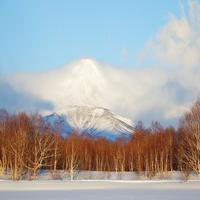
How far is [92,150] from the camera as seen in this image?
101 m

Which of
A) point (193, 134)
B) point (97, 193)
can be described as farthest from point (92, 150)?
point (97, 193)

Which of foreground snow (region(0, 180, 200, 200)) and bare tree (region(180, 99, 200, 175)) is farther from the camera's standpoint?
bare tree (region(180, 99, 200, 175))

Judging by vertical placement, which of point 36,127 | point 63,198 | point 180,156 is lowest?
point 63,198

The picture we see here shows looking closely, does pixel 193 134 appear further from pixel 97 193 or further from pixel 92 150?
pixel 92 150

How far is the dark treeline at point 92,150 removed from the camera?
6619 cm

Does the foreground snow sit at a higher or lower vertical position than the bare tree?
lower

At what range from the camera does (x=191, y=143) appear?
69562 millimetres

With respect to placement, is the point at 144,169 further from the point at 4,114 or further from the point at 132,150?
the point at 4,114

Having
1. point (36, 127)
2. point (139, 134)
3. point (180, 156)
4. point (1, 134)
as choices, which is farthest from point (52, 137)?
point (139, 134)

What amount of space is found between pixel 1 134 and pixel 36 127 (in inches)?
258

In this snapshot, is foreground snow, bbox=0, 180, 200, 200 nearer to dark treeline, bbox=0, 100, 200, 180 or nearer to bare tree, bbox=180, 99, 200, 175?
dark treeline, bbox=0, 100, 200, 180

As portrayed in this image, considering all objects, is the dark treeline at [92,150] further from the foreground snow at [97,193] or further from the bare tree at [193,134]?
the foreground snow at [97,193]

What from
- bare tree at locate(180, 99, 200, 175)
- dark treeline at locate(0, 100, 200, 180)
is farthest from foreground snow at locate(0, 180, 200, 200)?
bare tree at locate(180, 99, 200, 175)

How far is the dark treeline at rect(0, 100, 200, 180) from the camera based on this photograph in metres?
66.2
